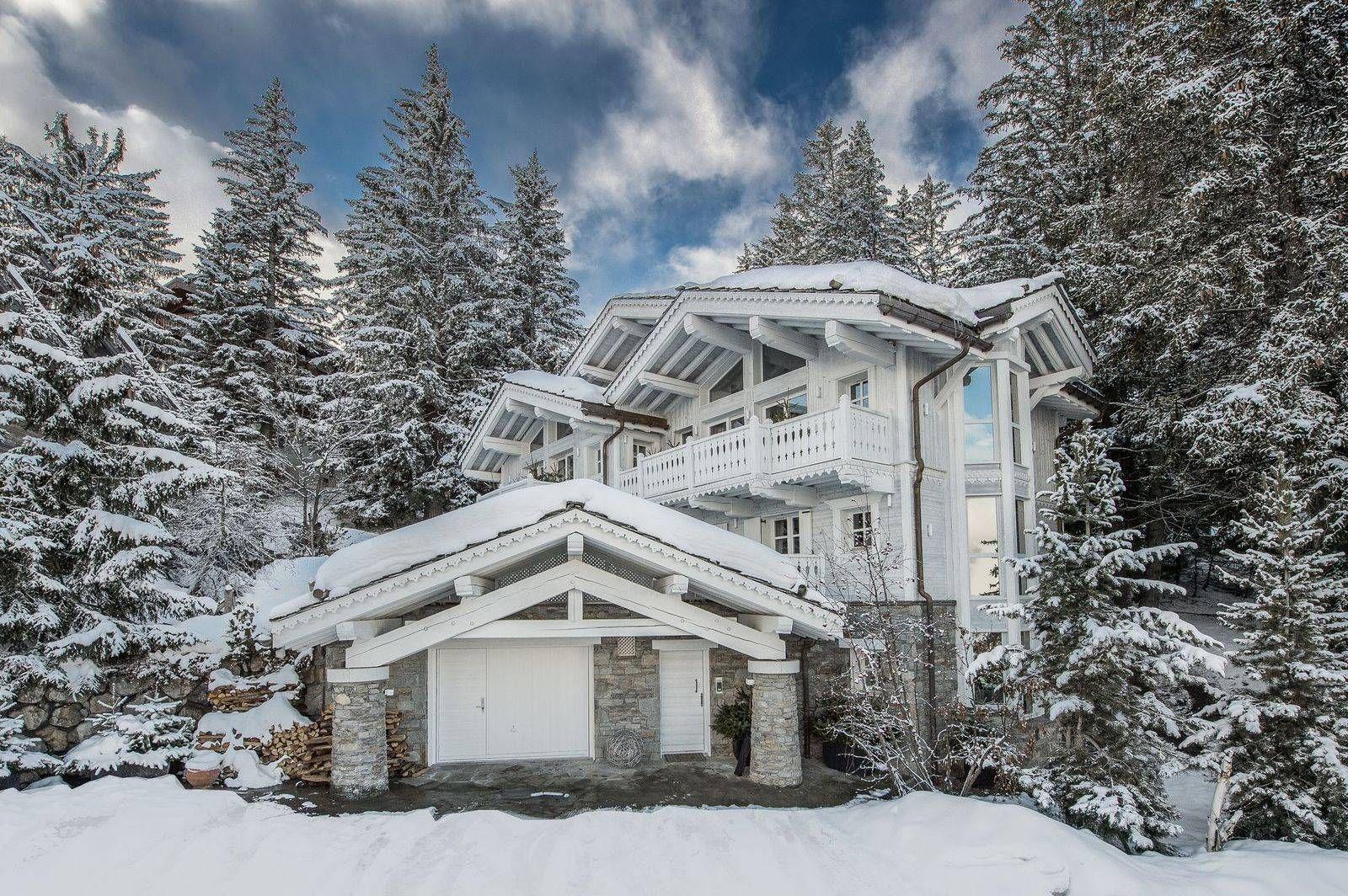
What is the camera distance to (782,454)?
1213cm

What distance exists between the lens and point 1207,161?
1246 cm

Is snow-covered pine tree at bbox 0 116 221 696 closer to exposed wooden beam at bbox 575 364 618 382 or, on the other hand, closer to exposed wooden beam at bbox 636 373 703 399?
exposed wooden beam at bbox 636 373 703 399

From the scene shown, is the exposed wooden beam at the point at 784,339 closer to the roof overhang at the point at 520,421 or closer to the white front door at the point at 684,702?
the roof overhang at the point at 520,421

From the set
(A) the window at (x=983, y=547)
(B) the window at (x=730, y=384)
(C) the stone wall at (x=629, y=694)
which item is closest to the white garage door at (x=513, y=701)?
(C) the stone wall at (x=629, y=694)

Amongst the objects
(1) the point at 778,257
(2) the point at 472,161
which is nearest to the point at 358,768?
(2) the point at 472,161

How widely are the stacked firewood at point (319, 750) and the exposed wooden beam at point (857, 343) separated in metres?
9.24

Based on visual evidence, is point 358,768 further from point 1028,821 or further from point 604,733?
point 1028,821

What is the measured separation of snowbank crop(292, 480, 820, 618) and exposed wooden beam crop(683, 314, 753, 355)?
5.71 metres

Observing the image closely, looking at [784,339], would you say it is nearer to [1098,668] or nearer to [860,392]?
[860,392]

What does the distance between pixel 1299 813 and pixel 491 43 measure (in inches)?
793

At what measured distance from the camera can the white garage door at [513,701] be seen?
10586 mm

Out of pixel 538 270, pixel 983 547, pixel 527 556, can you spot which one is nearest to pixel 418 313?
pixel 538 270

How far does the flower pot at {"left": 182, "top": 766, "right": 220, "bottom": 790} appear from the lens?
29.1 feet

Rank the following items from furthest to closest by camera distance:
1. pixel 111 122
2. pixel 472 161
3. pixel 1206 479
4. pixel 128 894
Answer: pixel 472 161, pixel 111 122, pixel 1206 479, pixel 128 894
